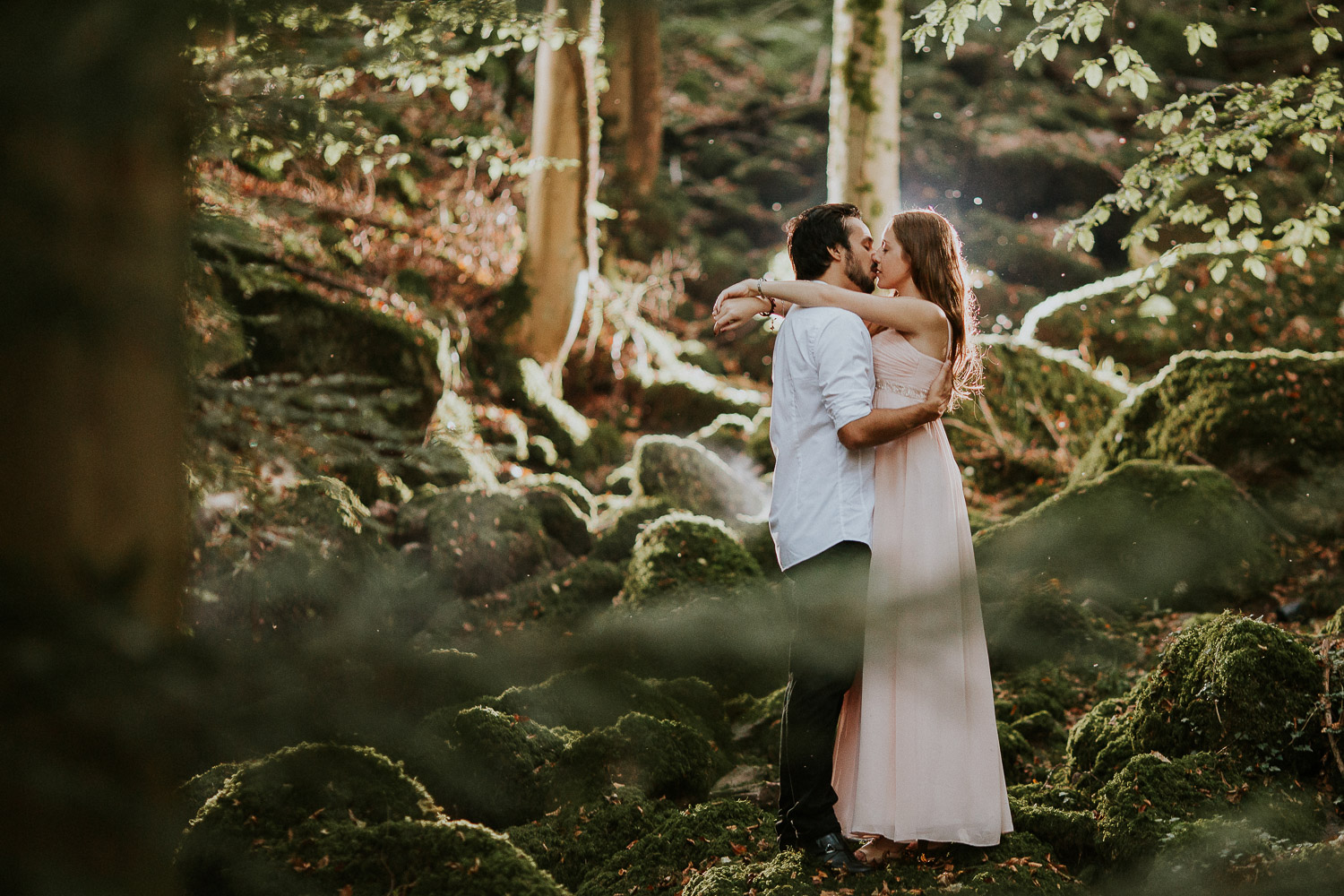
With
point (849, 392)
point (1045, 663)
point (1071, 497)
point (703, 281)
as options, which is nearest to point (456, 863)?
point (849, 392)

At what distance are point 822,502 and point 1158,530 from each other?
11.3 feet

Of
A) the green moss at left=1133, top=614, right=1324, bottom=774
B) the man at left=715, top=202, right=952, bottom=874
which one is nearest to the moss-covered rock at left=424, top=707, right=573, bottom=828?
the man at left=715, top=202, right=952, bottom=874

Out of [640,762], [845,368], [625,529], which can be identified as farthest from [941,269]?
[625,529]

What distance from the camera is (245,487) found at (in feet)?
12.0

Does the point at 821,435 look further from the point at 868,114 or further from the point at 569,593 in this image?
the point at 868,114

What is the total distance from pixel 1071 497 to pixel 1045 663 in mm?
1276

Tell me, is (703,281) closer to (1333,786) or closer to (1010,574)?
(1010,574)

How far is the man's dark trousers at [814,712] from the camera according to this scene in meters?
3.28

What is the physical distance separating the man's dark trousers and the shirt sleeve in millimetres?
484

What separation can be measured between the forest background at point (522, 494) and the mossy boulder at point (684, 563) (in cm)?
3

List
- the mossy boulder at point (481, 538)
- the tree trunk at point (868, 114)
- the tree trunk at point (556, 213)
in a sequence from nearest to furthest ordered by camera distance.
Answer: the mossy boulder at point (481, 538), the tree trunk at point (868, 114), the tree trunk at point (556, 213)

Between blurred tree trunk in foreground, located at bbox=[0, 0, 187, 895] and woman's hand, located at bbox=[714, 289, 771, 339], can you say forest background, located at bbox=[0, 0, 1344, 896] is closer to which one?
blurred tree trunk in foreground, located at bbox=[0, 0, 187, 895]

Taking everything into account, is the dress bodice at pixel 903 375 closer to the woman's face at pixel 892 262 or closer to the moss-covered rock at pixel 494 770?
the woman's face at pixel 892 262

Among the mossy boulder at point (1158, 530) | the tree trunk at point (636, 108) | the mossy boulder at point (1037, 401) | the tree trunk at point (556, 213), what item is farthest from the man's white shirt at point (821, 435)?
the tree trunk at point (636, 108)
